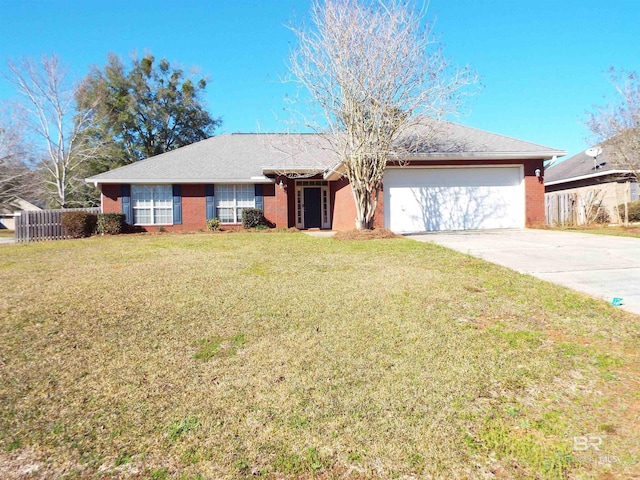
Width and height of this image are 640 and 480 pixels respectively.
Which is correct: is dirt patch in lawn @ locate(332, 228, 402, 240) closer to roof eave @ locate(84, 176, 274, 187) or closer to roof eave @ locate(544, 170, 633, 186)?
roof eave @ locate(84, 176, 274, 187)

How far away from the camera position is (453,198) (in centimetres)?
1456

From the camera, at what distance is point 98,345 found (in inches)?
150

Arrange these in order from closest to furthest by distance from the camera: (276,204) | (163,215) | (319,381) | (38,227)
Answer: (319,381)
(38,227)
(163,215)
(276,204)

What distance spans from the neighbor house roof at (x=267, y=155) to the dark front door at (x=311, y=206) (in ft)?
6.12

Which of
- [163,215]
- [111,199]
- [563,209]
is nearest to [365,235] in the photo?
[563,209]

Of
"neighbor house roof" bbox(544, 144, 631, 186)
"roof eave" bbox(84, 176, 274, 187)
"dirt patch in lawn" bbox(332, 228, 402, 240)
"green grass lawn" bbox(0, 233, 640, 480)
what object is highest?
"neighbor house roof" bbox(544, 144, 631, 186)

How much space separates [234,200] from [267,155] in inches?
127

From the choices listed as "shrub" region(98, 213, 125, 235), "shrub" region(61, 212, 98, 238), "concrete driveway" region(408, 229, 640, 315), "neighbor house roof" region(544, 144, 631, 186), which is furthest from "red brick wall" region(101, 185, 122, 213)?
"neighbor house roof" region(544, 144, 631, 186)

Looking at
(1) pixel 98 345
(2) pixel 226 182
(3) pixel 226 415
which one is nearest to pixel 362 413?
(3) pixel 226 415

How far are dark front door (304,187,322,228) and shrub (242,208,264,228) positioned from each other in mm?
2518

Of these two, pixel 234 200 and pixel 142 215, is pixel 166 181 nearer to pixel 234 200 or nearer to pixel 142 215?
pixel 142 215

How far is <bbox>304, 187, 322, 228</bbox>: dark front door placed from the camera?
1916 centimetres

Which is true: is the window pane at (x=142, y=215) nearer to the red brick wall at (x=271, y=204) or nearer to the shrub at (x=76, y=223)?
the red brick wall at (x=271, y=204)

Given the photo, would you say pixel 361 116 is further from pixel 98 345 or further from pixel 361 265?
pixel 98 345
